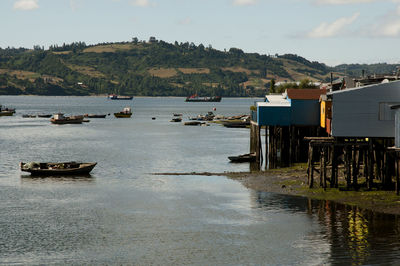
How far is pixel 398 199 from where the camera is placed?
47.0m

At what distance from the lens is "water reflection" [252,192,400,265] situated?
34250 millimetres

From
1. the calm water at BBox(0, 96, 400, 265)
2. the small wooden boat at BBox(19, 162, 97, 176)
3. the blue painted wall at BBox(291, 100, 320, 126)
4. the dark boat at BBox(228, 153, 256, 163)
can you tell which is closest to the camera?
the calm water at BBox(0, 96, 400, 265)

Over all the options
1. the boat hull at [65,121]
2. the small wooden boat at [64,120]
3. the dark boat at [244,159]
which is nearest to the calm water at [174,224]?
the dark boat at [244,159]

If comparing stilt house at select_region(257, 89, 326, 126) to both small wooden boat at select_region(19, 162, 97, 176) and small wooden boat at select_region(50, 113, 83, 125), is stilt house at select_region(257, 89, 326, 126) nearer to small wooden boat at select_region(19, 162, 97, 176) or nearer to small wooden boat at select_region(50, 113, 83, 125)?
small wooden boat at select_region(19, 162, 97, 176)

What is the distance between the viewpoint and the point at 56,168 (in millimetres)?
68562

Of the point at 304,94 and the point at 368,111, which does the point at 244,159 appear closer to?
the point at 304,94

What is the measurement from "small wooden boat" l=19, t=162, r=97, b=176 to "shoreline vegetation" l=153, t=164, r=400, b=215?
Answer: 1173cm

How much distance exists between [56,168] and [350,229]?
40.4 meters

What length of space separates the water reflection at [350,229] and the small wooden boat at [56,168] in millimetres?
26163

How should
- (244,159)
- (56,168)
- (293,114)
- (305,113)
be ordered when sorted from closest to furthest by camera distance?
(56,168) → (305,113) → (293,114) → (244,159)

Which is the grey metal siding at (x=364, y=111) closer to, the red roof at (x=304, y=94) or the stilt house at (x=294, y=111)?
the stilt house at (x=294, y=111)

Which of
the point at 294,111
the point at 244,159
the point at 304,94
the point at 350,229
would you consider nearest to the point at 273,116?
the point at 294,111

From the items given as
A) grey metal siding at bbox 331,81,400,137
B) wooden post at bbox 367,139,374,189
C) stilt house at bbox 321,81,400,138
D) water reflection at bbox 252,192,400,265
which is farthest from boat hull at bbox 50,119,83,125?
wooden post at bbox 367,139,374,189

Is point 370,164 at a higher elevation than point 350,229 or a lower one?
higher
